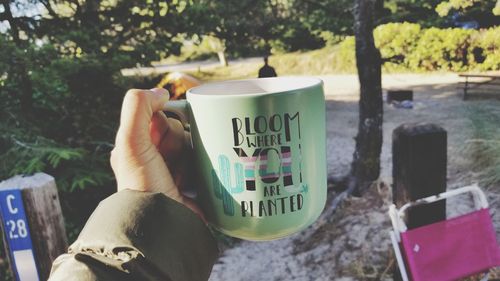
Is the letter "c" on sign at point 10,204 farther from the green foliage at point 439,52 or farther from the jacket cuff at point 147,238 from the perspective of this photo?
the green foliage at point 439,52

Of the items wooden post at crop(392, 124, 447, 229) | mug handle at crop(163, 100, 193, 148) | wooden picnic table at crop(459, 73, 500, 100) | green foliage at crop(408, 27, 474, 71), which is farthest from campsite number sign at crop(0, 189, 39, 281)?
green foliage at crop(408, 27, 474, 71)

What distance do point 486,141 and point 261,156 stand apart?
294 centimetres

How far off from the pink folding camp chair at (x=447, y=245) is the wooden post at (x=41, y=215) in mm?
1811

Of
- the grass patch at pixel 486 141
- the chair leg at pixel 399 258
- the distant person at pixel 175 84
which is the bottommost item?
the chair leg at pixel 399 258

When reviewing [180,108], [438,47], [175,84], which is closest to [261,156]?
[180,108]

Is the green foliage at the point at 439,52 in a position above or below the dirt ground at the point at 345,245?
above

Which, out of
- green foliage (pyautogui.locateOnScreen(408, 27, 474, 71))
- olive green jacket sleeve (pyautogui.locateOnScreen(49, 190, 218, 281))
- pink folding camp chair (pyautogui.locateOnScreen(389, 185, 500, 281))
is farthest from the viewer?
green foliage (pyautogui.locateOnScreen(408, 27, 474, 71))

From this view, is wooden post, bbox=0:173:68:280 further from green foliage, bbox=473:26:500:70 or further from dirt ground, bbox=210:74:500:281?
green foliage, bbox=473:26:500:70

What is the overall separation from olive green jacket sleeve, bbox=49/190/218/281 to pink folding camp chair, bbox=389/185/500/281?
167cm

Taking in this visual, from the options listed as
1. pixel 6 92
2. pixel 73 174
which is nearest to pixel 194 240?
pixel 73 174

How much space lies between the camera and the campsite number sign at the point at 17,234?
82.0 inches

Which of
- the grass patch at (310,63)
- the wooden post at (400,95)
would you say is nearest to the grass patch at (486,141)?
the wooden post at (400,95)

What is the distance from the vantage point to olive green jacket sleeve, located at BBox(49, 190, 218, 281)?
2.47ft

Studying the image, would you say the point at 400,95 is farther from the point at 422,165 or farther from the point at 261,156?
the point at 261,156
